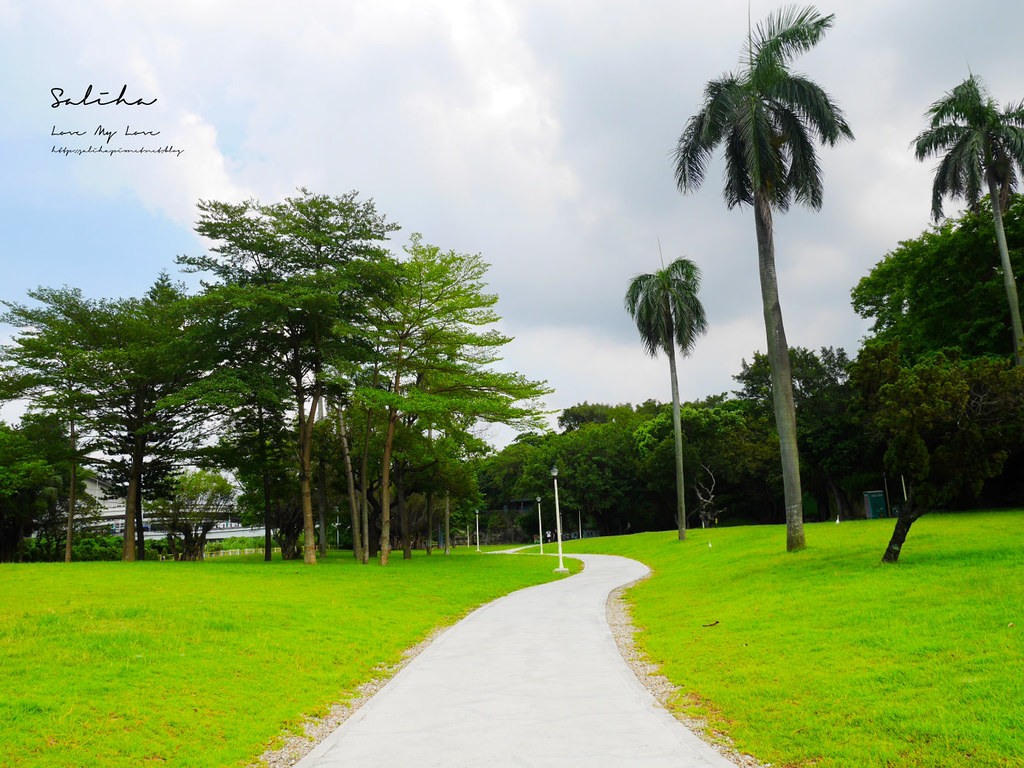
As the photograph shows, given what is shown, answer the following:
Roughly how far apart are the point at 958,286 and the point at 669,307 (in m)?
14.5

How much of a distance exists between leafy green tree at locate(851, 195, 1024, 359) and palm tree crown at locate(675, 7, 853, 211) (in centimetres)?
1440

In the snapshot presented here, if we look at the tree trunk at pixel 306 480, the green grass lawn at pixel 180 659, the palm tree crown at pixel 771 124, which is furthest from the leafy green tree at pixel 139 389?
the palm tree crown at pixel 771 124

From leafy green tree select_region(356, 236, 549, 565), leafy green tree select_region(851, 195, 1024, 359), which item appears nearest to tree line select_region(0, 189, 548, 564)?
leafy green tree select_region(356, 236, 549, 565)

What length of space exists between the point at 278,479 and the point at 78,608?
1100 inches

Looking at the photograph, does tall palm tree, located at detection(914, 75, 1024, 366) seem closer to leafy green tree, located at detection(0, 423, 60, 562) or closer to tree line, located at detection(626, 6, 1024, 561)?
tree line, located at detection(626, 6, 1024, 561)

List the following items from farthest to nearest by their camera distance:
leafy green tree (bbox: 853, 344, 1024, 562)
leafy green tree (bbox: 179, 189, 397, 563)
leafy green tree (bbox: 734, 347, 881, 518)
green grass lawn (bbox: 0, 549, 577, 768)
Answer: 1. leafy green tree (bbox: 734, 347, 881, 518)
2. leafy green tree (bbox: 179, 189, 397, 563)
3. leafy green tree (bbox: 853, 344, 1024, 562)
4. green grass lawn (bbox: 0, 549, 577, 768)


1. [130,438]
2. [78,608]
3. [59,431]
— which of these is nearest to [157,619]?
[78,608]

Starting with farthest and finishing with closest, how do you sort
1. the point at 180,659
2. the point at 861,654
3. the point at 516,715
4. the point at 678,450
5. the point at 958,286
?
1. the point at 678,450
2. the point at 958,286
3. the point at 180,659
4. the point at 861,654
5. the point at 516,715

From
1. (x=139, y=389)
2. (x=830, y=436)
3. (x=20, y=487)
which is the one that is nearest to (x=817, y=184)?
(x=830, y=436)

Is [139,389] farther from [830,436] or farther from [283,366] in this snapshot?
[830,436]

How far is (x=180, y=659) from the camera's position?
8.93 metres

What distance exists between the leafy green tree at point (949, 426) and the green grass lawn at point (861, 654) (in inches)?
59.6

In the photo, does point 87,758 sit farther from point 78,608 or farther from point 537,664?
point 78,608

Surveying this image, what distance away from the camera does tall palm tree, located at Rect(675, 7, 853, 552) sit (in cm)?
2042
